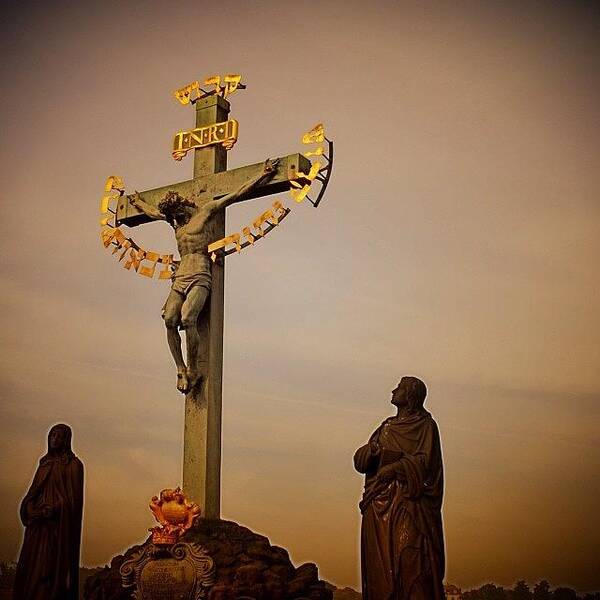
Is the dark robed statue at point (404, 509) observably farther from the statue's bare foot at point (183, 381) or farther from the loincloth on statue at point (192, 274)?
the loincloth on statue at point (192, 274)

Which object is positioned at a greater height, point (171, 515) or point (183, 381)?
point (183, 381)

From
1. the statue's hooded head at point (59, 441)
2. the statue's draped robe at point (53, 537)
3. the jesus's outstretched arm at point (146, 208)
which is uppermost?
the jesus's outstretched arm at point (146, 208)

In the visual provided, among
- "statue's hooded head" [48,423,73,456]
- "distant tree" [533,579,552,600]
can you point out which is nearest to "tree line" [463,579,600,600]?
"distant tree" [533,579,552,600]

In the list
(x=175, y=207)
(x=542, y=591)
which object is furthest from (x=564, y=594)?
(x=175, y=207)

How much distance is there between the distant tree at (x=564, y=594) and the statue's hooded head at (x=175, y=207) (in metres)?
4.28

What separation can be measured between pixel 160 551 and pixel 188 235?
253cm

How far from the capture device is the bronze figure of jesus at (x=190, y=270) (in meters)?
8.09

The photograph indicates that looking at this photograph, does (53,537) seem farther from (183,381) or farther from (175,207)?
(175,207)

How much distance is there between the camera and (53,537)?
306 inches

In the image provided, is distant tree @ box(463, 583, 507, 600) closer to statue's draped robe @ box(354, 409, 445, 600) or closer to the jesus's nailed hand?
statue's draped robe @ box(354, 409, 445, 600)

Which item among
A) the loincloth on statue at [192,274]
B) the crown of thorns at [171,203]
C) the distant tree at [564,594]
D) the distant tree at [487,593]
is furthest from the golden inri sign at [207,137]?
the distant tree at [564,594]

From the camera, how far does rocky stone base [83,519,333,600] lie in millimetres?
6805

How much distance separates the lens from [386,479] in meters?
6.59

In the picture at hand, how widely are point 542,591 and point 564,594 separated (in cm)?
18
